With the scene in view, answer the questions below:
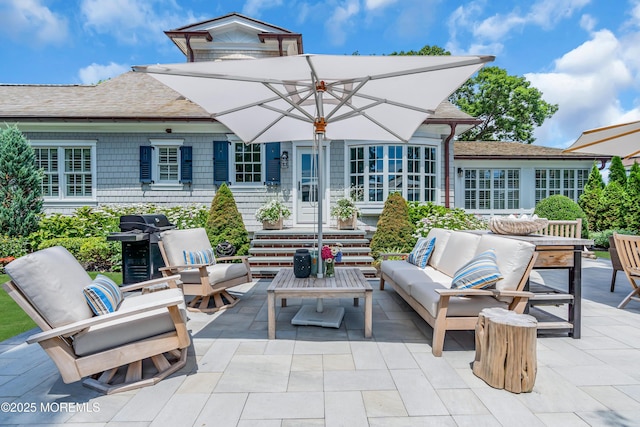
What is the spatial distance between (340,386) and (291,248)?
15.8 ft

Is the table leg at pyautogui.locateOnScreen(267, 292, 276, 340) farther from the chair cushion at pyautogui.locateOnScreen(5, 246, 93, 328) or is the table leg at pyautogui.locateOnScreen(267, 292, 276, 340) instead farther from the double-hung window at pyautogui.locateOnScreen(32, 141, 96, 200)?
the double-hung window at pyautogui.locateOnScreen(32, 141, 96, 200)

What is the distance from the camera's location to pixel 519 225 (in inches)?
154

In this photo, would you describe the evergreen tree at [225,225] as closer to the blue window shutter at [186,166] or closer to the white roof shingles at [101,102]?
the blue window shutter at [186,166]

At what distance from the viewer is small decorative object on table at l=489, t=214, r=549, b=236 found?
3.91 meters

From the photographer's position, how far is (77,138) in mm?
9023

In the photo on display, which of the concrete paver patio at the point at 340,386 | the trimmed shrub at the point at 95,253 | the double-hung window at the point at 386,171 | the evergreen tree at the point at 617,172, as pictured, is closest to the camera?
the concrete paver patio at the point at 340,386

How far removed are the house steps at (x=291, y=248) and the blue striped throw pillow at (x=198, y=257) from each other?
184 cm

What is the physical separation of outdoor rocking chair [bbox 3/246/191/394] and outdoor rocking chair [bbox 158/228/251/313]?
4.82 ft

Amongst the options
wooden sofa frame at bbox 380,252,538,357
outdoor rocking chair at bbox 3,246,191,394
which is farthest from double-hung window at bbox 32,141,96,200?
wooden sofa frame at bbox 380,252,538,357

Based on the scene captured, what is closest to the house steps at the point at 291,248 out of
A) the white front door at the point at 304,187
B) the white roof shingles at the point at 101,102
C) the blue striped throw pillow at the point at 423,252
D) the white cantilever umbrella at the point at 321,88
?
the white front door at the point at 304,187

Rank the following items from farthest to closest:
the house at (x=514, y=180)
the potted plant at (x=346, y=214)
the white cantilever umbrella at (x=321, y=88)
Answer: the house at (x=514, y=180) → the potted plant at (x=346, y=214) → the white cantilever umbrella at (x=321, y=88)

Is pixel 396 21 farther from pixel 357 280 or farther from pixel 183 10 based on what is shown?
pixel 357 280

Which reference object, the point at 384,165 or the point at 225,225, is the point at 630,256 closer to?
the point at 384,165

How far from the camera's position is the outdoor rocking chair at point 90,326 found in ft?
7.65
